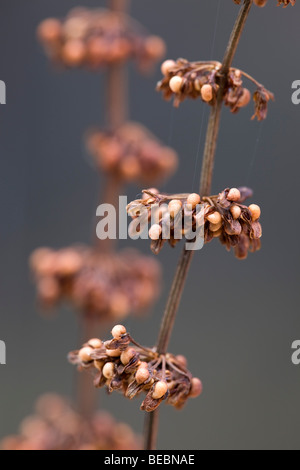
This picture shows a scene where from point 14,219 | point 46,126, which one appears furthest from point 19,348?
point 46,126

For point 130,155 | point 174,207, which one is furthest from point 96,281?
point 174,207

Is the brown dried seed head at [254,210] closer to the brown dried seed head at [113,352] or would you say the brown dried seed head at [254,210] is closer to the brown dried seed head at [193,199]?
the brown dried seed head at [193,199]

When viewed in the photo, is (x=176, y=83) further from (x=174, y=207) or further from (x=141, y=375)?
(x=141, y=375)

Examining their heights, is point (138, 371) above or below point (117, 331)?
below

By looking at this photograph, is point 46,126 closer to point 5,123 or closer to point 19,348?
point 5,123
